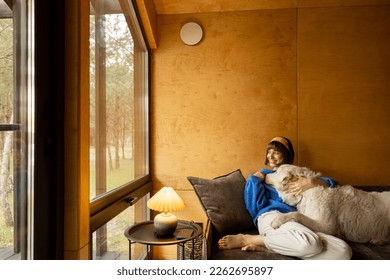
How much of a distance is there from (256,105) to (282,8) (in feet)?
2.99

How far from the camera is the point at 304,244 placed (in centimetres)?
135

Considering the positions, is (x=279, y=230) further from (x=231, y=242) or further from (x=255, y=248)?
(x=231, y=242)

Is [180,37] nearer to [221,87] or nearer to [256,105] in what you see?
[221,87]

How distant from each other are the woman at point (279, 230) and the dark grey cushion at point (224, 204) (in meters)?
0.06

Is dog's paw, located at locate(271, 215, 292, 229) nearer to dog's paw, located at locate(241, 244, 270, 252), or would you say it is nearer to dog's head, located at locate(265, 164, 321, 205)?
dog's paw, located at locate(241, 244, 270, 252)

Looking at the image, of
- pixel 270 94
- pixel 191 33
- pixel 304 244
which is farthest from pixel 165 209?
pixel 191 33

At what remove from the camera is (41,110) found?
1048 millimetres

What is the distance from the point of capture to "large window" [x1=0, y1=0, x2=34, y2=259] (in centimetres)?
93

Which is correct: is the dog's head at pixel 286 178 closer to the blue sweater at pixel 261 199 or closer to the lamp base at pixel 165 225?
the blue sweater at pixel 261 199

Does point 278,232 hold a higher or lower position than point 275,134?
lower

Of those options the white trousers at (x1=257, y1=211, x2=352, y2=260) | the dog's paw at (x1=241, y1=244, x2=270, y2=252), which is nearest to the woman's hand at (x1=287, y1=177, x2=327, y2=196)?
the white trousers at (x1=257, y1=211, x2=352, y2=260)

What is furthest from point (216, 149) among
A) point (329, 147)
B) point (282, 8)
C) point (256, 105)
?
point (282, 8)

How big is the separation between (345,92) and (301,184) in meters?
1.14

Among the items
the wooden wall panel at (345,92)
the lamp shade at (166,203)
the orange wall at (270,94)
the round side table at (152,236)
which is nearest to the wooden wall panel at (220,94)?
the orange wall at (270,94)
